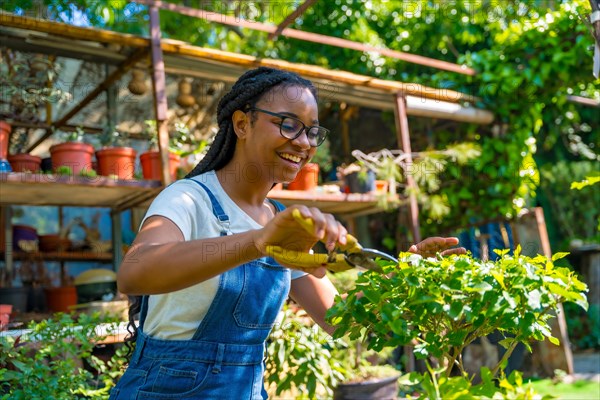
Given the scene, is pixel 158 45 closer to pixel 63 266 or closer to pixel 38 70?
pixel 38 70

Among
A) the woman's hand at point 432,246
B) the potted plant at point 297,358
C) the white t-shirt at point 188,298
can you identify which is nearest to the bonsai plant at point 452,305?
the woman's hand at point 432,246

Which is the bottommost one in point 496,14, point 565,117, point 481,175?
point 481,175

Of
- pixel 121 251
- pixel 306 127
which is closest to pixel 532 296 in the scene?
pixel 306 127

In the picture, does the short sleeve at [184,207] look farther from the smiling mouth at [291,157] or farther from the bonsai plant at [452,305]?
the bonsai plant at [452,305]

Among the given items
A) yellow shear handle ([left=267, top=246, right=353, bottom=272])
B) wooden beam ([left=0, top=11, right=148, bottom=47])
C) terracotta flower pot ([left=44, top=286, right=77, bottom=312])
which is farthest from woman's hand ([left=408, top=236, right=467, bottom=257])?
terracotta flower pot ([left=44, top=286, right=77, bottom=312])

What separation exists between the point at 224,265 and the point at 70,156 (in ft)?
12.8

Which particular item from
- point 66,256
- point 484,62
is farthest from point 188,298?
point 484,62

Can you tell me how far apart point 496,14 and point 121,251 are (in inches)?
203

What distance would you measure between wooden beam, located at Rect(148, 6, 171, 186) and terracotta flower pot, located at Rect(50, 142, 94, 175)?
61cm

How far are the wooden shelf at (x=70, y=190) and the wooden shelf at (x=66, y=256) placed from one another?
49.8 inches

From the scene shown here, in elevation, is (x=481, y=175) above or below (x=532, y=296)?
above

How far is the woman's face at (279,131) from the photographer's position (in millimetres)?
1827

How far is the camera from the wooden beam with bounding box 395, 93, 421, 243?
20.0 ft

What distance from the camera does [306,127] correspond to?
1836 mm
